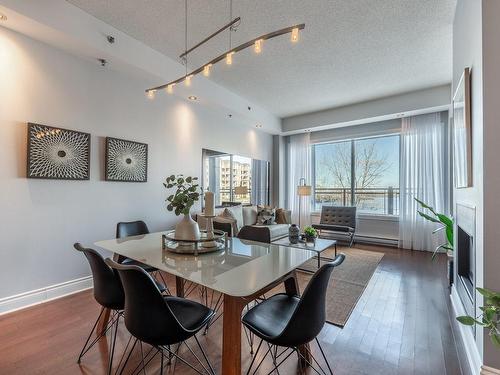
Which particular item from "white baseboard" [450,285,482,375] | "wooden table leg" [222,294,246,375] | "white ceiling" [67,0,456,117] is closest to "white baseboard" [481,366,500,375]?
"white baseboard" [450,285,482,375]

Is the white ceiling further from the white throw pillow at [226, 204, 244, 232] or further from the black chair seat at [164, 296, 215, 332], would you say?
the black chair seat at [164, 296, 215, 332]

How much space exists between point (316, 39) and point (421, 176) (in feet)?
11.7

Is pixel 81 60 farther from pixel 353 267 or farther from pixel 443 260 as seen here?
pixel 443 260

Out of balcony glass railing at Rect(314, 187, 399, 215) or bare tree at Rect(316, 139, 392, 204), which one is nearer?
balcony glass railing at Rect(314, 187, 399, 215)

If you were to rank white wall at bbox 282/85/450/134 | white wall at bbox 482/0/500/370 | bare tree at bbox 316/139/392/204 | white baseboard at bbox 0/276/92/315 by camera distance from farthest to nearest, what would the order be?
1. bare tree at bbox 316/139/392/204
2. white wall at bbox 282/85/450/134
3. white baseboard at bbox 0/276/92/315
4. white wall at bbox 482/0/500/370

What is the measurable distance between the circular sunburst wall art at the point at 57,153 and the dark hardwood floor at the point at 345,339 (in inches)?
54.1

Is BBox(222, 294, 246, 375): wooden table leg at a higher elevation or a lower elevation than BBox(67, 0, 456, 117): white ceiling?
lower

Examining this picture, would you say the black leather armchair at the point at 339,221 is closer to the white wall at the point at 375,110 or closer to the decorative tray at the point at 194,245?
the white wall at the point at 375,110

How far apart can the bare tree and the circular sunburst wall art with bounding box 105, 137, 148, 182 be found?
4405 mm

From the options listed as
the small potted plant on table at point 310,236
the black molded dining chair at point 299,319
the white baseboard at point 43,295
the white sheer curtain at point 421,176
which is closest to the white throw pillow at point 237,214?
the small potted plant on table at point 310,236

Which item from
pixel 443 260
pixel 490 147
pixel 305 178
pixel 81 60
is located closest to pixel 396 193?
pixel 443 260

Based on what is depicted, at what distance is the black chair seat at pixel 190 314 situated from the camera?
1.39 m

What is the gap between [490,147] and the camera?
147cm

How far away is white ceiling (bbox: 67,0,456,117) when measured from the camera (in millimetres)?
2492
